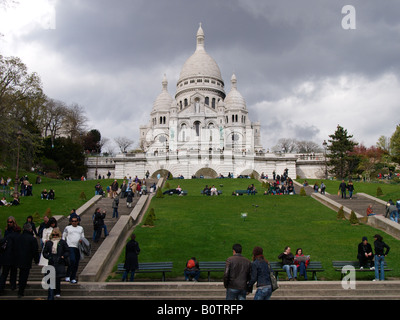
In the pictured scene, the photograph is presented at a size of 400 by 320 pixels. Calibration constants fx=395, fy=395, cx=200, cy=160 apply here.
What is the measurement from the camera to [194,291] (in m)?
9.52

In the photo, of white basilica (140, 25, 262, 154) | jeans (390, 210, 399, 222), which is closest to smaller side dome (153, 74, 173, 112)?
white basilica (140, 25, 262, 154)

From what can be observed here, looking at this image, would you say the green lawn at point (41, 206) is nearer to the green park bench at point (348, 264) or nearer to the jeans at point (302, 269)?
the jeans at point (302, 269)

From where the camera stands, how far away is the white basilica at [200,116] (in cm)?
7169

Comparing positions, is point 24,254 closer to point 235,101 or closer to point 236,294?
point 236,294

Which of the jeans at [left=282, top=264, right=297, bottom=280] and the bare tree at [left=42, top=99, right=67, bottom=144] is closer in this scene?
the jeans at [left=282, top=264, right=297, bottom=280]

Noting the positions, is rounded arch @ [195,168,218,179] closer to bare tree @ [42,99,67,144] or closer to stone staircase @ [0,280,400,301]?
bare tree @ [42,99,67,144]

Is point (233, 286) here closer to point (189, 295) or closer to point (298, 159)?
point (189, 295)

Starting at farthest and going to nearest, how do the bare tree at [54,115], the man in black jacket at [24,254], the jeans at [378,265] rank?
the bare tree at [54,115], the jeans at [378,265], the man in black jacket at [24,254]

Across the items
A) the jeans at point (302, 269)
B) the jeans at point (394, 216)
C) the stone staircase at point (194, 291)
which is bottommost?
the stone staircase at point (194, 291)

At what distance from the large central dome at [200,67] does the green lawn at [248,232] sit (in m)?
70.7

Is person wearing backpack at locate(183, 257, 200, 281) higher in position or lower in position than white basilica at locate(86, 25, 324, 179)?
lower

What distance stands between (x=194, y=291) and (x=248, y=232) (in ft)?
22.9

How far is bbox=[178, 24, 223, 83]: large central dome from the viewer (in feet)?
302

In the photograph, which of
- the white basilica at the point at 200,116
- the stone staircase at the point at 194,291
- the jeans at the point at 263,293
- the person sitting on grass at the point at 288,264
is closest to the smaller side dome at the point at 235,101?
the white basilica at the point at 200,116
